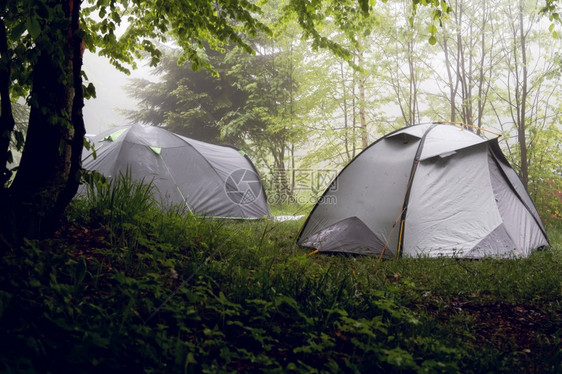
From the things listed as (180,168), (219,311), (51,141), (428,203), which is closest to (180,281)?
(219,311)

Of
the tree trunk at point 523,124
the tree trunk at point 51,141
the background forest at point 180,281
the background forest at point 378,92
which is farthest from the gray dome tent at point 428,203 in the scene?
the background forest at point 378,92

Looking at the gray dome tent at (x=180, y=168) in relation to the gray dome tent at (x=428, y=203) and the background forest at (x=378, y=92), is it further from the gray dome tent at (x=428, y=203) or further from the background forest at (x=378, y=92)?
the background forest at (x=378, y=92)

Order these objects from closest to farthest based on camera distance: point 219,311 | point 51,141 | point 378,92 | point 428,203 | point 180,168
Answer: point 219,311, point 51,141, point 428,203, point 180,168, point 378,92

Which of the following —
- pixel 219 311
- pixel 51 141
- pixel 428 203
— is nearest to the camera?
pixel 219 311

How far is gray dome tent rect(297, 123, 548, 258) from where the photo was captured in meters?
4.46

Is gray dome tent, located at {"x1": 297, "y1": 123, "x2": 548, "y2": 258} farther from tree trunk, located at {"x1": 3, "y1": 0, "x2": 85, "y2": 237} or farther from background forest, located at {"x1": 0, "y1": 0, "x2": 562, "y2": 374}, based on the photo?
tree trunk, located at {"x1": 3, "y1": 0, "x2": 85, "y2": 237}

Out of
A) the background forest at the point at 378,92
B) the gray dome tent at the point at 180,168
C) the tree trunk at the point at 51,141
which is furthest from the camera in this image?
the background forest at the point at 378,92

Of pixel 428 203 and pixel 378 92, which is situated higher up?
pixel 378 92

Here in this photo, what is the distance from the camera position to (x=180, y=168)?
688 cm

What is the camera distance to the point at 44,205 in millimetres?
2520

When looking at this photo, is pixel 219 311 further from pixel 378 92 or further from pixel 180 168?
pixel 378 92

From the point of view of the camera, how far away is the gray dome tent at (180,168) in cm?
646

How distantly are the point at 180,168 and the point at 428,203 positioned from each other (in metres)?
4.55

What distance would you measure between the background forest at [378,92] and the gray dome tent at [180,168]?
3.37 m
